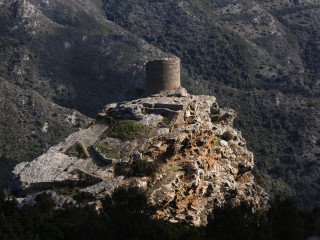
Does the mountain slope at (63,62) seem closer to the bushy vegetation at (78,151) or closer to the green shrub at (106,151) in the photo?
the bushy vegetation at (78,151)

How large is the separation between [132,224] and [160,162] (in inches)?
457

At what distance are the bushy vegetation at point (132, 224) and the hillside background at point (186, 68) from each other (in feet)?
109

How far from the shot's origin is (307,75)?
11175 centimetres

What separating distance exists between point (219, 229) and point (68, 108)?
206 feet

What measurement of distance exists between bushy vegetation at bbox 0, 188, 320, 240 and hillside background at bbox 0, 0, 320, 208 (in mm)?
33314

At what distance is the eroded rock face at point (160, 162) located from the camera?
31034mm

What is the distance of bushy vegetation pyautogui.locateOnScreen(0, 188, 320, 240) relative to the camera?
70.3 ft

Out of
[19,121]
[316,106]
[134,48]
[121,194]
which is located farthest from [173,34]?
[121,194]

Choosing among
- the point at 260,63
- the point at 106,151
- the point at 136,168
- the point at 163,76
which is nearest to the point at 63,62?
the point at 260,63

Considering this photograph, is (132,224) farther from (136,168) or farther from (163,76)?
(163,76)

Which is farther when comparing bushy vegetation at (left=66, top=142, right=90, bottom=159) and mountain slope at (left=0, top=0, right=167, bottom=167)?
mountain slope at (left=0, top=0, right=167, bottom=167)

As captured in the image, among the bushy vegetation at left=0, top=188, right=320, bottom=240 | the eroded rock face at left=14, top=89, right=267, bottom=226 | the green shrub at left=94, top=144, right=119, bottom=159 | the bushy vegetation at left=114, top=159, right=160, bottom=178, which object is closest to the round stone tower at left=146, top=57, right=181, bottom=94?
the eroded rock face at left=14, top=89, right=267, bottom=226

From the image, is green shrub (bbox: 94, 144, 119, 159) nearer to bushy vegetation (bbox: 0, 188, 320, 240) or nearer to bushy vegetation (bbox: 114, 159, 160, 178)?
bushy vegetation (bbox: 114, 159, 160, 178)

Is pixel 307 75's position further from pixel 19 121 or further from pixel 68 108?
pixel 19 121
